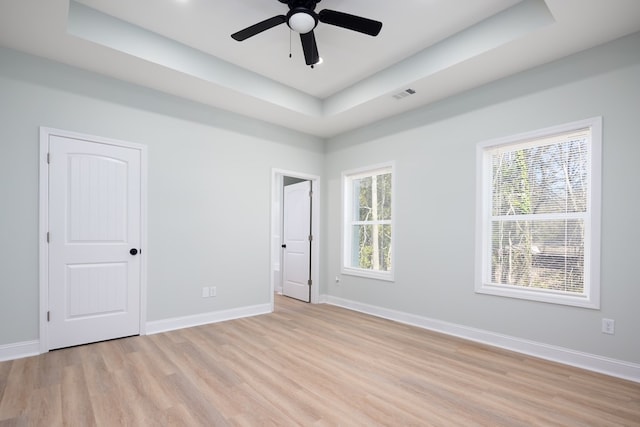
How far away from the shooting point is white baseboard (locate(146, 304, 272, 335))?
12.7 ft

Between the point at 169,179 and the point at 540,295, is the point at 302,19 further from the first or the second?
the point at 540,295

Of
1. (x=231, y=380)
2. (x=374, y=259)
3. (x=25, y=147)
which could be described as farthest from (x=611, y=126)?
(x=25, y=147)

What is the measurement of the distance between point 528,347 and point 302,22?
3.67 m

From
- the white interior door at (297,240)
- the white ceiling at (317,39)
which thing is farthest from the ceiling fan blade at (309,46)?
the white interior door at (297,240)

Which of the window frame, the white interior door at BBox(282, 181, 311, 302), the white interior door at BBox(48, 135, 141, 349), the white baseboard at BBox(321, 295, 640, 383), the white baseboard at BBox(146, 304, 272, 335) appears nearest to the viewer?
the white baseboard at BBox(321, 295, 640, 383)

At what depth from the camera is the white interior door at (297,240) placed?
5.72m

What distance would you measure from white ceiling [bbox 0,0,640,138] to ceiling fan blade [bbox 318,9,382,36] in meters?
0.37

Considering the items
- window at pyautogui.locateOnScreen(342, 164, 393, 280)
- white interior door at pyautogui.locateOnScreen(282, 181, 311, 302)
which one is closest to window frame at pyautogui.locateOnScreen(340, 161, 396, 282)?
window at pyautogui.locateOnScreen(342, 164, 393, 280)

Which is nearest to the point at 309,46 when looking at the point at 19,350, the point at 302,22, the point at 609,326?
the point at 302,22

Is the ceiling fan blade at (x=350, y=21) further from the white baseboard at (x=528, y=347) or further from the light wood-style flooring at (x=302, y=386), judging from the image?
the white baseboard at (x=528, y=347)

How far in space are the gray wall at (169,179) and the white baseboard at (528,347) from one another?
6.78 ft

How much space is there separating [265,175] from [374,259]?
6.89 ft

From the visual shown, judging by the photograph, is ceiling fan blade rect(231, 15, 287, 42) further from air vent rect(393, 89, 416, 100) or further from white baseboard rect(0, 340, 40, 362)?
white baseboard rect(0, 340, 40, 362)

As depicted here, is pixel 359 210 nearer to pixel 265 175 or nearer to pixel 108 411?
pixel 265 175
